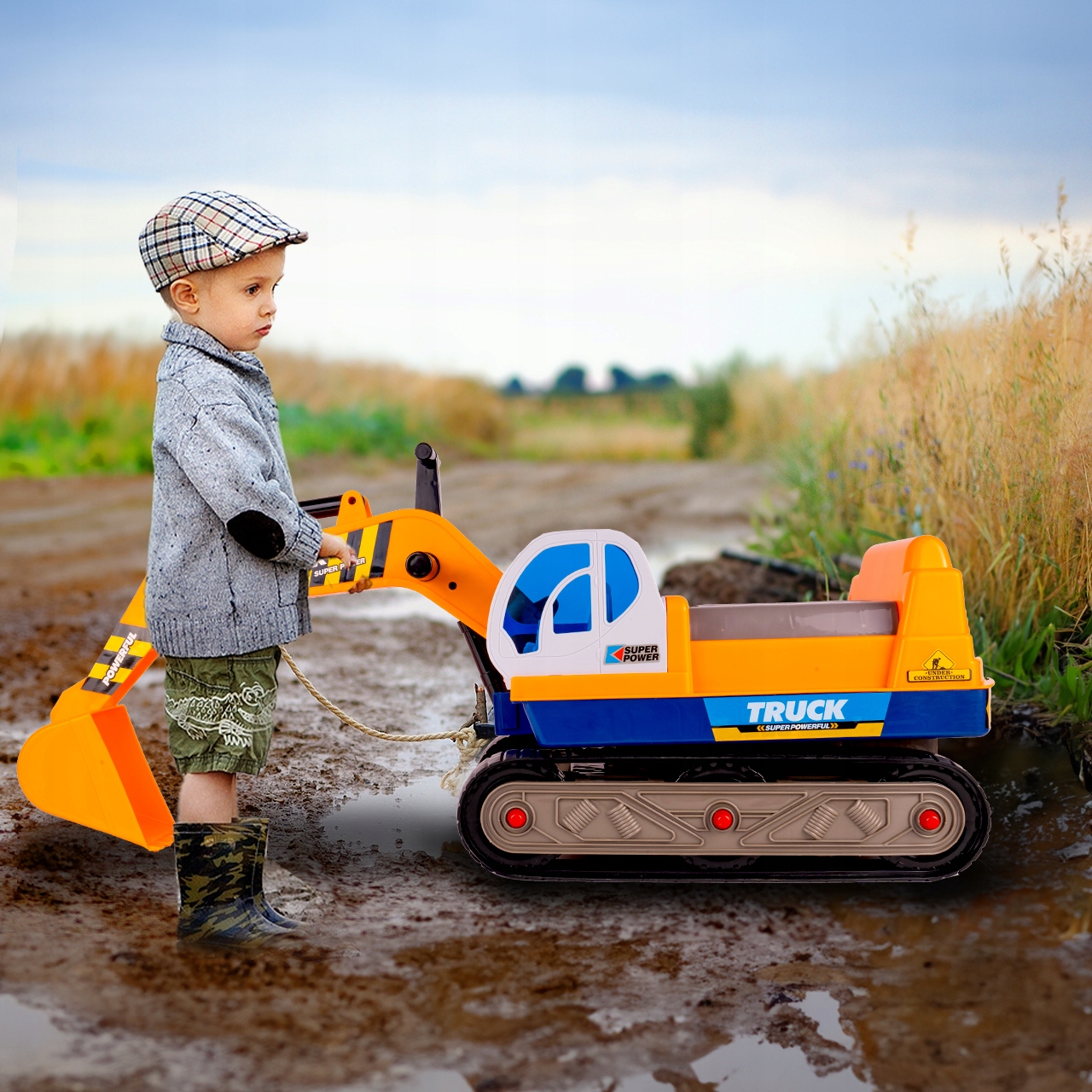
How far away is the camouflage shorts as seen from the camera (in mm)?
3129

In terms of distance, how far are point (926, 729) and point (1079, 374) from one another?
7.43 feet

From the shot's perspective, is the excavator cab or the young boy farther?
the excavator cab

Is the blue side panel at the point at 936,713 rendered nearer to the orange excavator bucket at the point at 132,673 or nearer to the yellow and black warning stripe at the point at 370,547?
the orange excavator bucket at the point at 132,673

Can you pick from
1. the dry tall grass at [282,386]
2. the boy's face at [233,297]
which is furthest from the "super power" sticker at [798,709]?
the dry tall grass at [282,386]

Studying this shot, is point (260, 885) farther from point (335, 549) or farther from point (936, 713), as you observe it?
point (936, 713)

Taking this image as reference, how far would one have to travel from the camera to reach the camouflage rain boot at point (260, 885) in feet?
10.6

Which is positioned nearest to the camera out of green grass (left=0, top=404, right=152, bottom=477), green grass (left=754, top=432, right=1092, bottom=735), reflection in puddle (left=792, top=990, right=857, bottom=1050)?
reflection in puddle (left=792, top=990, right=857, bottom=1050)

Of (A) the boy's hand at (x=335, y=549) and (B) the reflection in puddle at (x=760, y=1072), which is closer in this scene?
(B) the reflection in puddle at (x=760, y=1072)

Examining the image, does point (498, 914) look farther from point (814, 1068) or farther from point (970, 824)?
point (970, 824)

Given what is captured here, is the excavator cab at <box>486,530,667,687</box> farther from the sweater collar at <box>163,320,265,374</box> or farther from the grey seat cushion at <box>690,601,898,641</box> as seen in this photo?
the sweater collar at <box>163,320,265,374</box>

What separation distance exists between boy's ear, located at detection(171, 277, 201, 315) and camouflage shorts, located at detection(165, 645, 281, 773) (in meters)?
0.96

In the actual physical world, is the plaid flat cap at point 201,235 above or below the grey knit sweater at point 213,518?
above

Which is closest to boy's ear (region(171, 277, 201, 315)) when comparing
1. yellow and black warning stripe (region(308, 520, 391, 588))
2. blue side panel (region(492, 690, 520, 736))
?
yellow and black warning stripe (region(308, 520, 391, 588))

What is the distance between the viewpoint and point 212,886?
3.15 m
